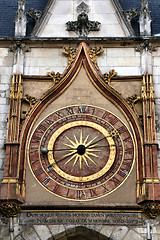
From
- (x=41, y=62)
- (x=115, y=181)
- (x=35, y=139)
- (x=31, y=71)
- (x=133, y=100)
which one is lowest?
(x=115, y=181)

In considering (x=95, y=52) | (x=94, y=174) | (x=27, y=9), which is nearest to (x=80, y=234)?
(x=94, y=174)

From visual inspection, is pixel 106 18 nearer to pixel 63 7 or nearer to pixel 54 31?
pixel 63 7

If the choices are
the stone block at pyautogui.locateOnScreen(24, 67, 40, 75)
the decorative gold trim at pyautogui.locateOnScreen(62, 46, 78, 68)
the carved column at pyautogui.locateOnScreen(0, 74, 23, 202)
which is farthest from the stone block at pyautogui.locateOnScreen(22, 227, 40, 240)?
the decorative gold trim at pyautogui.locateOnScreen(62, 46, 78, 68)

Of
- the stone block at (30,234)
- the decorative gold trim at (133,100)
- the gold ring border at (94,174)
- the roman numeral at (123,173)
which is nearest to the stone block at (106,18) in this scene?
the decorative gold trim at (133,100)

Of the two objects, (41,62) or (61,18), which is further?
(61,18)

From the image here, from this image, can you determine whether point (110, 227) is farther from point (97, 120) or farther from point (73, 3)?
point (73, 3)

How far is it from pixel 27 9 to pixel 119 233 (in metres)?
6.66

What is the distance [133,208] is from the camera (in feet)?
40.4

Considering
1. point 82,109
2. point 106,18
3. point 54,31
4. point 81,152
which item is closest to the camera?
point 81,152

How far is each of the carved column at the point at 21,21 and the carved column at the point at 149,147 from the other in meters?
3.09

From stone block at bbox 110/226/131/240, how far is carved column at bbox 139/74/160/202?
0.68m

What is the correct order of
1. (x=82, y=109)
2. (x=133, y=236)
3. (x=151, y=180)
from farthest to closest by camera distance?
(x=82, y=109), (x=151, y=180), (x=133, y=236)

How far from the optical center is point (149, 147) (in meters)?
12.8

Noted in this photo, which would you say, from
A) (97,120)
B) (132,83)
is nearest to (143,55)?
(132,83)
